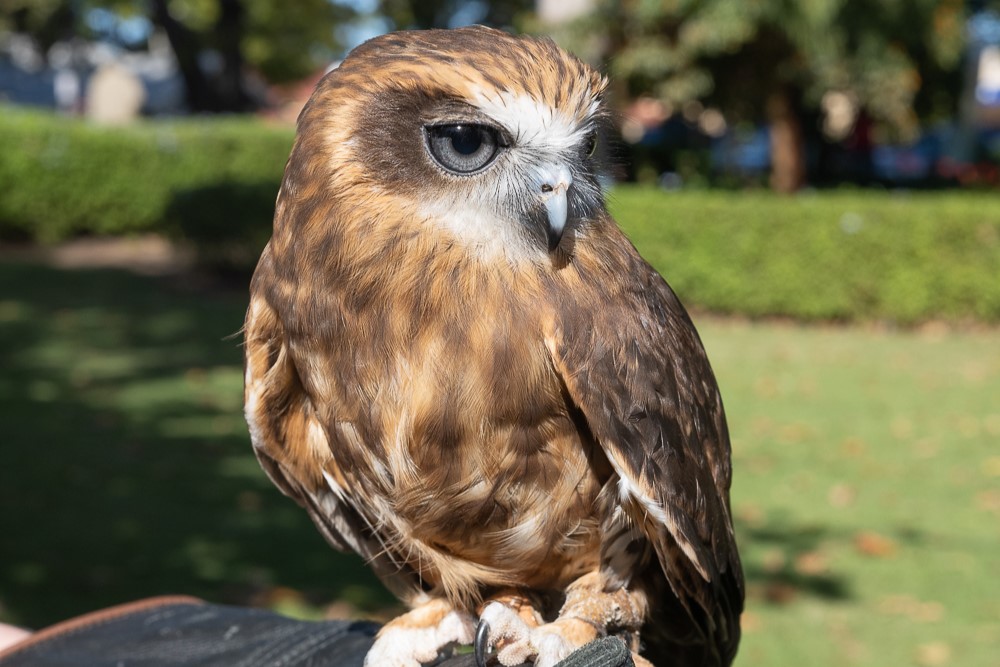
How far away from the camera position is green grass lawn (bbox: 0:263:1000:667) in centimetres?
561

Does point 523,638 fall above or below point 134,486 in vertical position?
above

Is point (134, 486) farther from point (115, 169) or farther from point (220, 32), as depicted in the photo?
point (220, 32)

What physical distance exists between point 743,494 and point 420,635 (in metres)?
5.23

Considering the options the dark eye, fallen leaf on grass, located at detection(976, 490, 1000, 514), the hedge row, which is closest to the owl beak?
the dark eye

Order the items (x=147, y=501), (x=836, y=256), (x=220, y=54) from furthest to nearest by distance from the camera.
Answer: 1. (x=220, y=54)
2. (x=836, y=256)
3. (x=147, y=501)

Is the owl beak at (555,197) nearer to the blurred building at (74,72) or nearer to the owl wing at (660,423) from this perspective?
the owl wing at (660,423)

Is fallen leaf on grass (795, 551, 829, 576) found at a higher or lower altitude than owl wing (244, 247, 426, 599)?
lower

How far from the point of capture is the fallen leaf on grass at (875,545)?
6383 millimetres

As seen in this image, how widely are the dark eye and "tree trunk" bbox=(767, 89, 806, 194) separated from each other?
16324 mm

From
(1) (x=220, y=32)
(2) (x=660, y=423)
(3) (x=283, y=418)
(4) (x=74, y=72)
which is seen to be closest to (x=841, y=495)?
(2) (x=660, y=423)

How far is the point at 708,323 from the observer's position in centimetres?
1391

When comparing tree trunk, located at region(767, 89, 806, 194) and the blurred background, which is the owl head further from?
tree trunk, located at region(767, 89, 806, 194)

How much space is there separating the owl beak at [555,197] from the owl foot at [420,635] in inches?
41.0

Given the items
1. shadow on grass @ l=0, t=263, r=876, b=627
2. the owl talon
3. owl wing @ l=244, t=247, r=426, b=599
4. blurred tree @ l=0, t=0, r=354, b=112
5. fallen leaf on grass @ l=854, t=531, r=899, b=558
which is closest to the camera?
the owl talon
